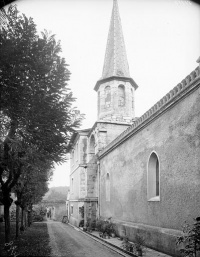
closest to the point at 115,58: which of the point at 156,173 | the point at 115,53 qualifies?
the point at 115,53

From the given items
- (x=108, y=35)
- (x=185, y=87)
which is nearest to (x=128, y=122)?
(x=108, y=35)

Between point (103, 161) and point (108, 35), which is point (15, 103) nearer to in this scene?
point (103, 161)

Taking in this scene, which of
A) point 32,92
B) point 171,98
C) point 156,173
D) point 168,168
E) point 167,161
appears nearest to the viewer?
point 32,92

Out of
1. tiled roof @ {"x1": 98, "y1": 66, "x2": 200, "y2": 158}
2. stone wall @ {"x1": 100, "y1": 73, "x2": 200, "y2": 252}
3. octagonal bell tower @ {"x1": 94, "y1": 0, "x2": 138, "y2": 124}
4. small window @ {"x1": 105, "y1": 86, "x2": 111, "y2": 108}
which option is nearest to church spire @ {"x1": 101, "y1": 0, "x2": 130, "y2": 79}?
octagonal bell tower @ {"x1": 94, "y1": 0, "x2": 138, "y2": 124}

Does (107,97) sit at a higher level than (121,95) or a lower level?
lower

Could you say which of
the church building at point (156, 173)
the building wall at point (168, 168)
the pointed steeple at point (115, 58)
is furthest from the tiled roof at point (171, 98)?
the pointed steeple at point (115, 58)

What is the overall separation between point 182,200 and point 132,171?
5.20 metres

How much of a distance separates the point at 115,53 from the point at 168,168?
1906 cm

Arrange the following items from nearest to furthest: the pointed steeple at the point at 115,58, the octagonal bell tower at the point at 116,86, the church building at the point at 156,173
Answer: the church building at the point at 156,173 → the octagonal bell tower at the point at 116,86 → the pointed steeple at the point at 115,58

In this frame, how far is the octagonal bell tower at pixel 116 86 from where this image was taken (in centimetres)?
2567

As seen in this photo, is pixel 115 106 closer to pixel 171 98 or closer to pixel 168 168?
pixel 171 98

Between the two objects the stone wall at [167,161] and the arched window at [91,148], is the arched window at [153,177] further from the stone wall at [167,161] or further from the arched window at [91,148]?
the arched window at [91,148]

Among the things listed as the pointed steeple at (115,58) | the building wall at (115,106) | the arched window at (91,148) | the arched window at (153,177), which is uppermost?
the pointed steeple at (115,58)

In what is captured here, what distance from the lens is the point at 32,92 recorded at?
767cm
